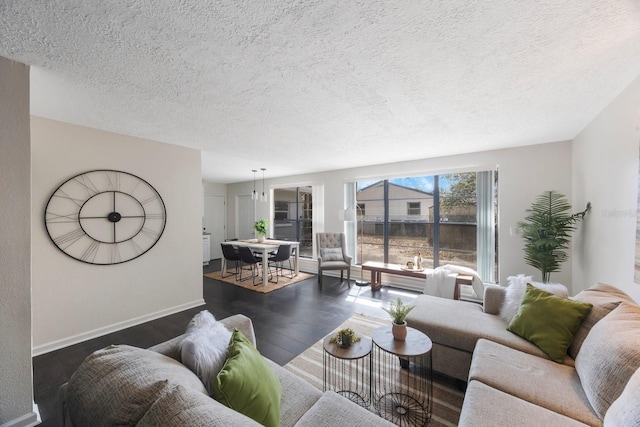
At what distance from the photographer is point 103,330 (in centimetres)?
287

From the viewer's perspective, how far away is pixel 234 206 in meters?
7.90

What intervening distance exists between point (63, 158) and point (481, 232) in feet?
18.6

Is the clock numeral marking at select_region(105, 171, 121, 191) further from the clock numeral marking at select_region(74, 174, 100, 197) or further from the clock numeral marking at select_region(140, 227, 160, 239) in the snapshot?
the clock numeral marking at select_region(140, 227, 160, 239)

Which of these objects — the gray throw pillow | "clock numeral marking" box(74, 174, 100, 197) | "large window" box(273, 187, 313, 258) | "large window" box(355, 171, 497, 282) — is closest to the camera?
"clock numeral marking" box(74, 174, 100, 197)

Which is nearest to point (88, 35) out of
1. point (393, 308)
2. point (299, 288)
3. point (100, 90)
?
point (100, 90)

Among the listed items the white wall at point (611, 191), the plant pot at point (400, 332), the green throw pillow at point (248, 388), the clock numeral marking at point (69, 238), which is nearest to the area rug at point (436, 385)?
the plant pot at point (400, 332)

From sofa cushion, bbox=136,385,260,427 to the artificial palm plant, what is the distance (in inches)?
147

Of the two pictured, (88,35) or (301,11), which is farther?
(88,35)

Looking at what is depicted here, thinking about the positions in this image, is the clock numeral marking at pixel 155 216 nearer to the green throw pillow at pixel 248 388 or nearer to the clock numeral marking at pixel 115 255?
the clock numeral marking at pixel 115 255

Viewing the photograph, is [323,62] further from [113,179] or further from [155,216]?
[155,216]

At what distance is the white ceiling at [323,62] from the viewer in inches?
47.7

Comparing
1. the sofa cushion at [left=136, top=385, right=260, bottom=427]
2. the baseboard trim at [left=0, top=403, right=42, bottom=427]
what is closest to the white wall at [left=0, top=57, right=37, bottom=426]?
the baseboard trim at [left=0, top=403, right=42, bottom=427]

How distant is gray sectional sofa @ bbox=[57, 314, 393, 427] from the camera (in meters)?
0.73

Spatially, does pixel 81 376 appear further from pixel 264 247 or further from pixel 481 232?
pixel 481 232
